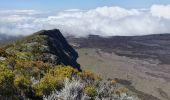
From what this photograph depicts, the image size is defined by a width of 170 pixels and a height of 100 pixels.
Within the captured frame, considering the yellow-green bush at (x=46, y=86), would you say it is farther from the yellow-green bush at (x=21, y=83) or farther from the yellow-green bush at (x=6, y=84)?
the yellow-green bush at (x=6, y=84)

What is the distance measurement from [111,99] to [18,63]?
10.9m

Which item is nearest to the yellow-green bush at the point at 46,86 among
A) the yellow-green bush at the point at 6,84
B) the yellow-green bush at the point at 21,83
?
the yellow-green bush at the point at 21,83

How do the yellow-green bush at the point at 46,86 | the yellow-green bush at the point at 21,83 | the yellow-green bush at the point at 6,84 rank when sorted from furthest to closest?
the yellow-green bush at the point at 46,86 → the yellow-green bush at the point at 21,83 → the yellow-green bush at the point at 6,84

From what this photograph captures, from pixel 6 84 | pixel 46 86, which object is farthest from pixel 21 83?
pixel 6 84

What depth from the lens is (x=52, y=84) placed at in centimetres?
3077

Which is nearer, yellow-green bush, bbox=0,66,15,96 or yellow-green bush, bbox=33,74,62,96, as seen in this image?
yellow-green bush, bbox=0,66,15,96

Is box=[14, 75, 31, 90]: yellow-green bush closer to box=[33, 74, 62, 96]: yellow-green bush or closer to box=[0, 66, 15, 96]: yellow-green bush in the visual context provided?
box=[33, 74, 62, 96]: yellow-green bush

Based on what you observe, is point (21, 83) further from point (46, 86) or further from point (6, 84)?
point (6, 84)

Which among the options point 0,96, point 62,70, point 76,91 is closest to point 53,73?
point 62,70

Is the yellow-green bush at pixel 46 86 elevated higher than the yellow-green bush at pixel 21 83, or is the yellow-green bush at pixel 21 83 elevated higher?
the yellow-green bush at pixel 21 83

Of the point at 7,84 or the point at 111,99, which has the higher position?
the point at 7,84

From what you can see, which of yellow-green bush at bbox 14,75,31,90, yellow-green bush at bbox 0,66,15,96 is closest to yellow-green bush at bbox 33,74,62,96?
yellow-green bush at bbox 14,75,31,90

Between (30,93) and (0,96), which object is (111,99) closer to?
(30,93)

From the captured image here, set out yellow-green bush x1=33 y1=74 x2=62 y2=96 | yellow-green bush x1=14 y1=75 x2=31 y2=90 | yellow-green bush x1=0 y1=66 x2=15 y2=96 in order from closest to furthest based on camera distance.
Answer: yellow-green bush x1=0 y1=66 x2=15 y2=96 → yellow-green bush x1=14 y1=75 x2=31 y2=90 → yellow-green bush x1=33 y1=74 x2=62 y2=96
